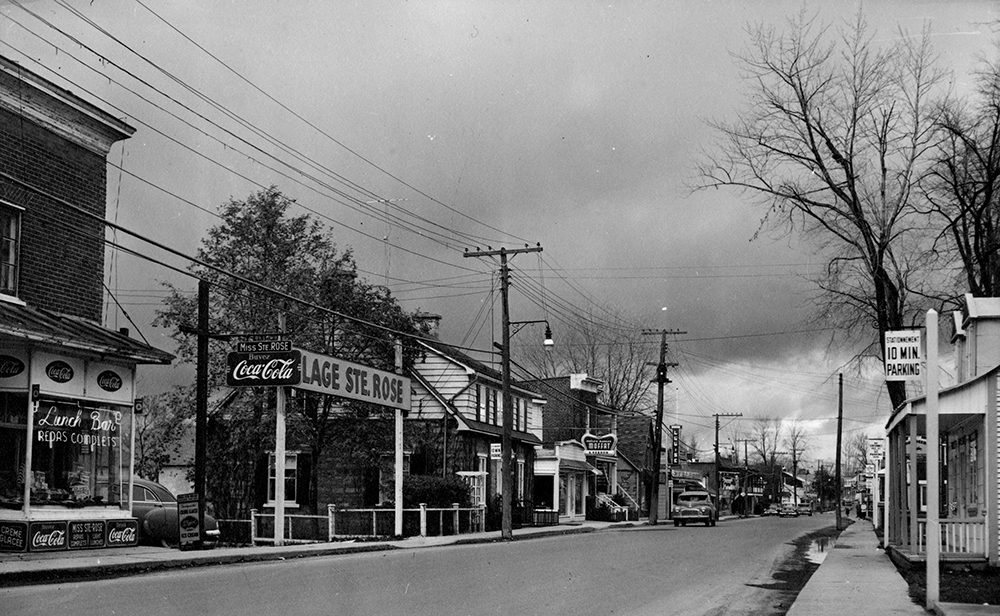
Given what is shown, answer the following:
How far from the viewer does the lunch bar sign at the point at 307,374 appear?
2380 cm

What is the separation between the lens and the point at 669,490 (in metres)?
73.7

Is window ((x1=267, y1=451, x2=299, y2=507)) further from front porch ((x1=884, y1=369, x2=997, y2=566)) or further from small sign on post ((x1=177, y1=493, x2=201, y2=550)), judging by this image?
front porch ((x1=884, y1=369, x2=997, y2=566))

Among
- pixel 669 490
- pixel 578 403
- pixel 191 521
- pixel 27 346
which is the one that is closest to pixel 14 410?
pixel 27 346

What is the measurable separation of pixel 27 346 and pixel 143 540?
6122 millimetres

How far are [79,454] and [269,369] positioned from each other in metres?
5.20

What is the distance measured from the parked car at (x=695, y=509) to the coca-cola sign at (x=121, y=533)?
1313 inches

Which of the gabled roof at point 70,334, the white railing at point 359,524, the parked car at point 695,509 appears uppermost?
the gabled roof at point 70,334

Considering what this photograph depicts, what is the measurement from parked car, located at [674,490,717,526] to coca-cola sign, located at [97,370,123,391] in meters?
34.3

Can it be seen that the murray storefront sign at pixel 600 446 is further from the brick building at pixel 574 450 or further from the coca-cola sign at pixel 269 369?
the coca-cola sign at pixel 269 369

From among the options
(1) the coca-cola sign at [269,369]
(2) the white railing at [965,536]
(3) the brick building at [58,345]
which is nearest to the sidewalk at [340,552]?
(3) the brick building at [58,345]

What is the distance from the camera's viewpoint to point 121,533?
65.5 feet

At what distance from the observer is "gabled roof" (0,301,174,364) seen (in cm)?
1739

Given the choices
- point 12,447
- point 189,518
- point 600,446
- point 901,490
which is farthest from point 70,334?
point 600,446

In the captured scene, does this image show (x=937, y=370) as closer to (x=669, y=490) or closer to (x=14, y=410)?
(x=14, y=410)
